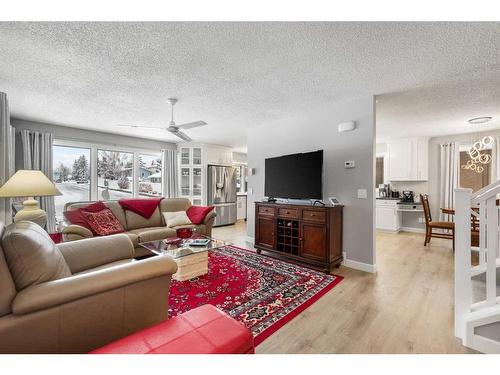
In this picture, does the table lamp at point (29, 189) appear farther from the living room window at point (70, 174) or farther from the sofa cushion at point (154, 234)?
the living room window at point (70, 174)

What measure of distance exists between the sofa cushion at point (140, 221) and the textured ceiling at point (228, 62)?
70.1 inches

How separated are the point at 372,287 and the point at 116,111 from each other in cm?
443

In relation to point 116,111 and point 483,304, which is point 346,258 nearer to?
point 483,304

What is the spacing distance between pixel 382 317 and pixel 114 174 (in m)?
5.78

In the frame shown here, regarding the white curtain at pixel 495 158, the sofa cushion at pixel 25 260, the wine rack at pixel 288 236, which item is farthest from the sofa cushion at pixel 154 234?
the white curtain at pixel 495 158

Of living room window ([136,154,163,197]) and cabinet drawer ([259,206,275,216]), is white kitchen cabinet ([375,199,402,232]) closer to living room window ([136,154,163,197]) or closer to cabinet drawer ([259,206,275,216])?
cabinet drawer ([259,206,275,216])

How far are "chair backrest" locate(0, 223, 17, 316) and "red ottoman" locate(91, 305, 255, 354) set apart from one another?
0.46m

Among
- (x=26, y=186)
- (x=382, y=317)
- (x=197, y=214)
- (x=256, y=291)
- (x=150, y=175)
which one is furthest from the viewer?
(x=150, y=175)

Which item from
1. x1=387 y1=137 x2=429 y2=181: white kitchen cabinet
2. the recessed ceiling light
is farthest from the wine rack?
x1=387 y1=137 x2=429 y2=181: white kitchen cabinet

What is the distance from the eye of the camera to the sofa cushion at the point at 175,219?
157 inches

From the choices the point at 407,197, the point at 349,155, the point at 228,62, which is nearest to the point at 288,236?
the point at 349,155

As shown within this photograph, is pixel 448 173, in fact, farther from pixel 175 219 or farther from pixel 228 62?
pixel 175 219

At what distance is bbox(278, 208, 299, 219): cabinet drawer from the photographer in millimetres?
3332

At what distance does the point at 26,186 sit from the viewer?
107 inches
